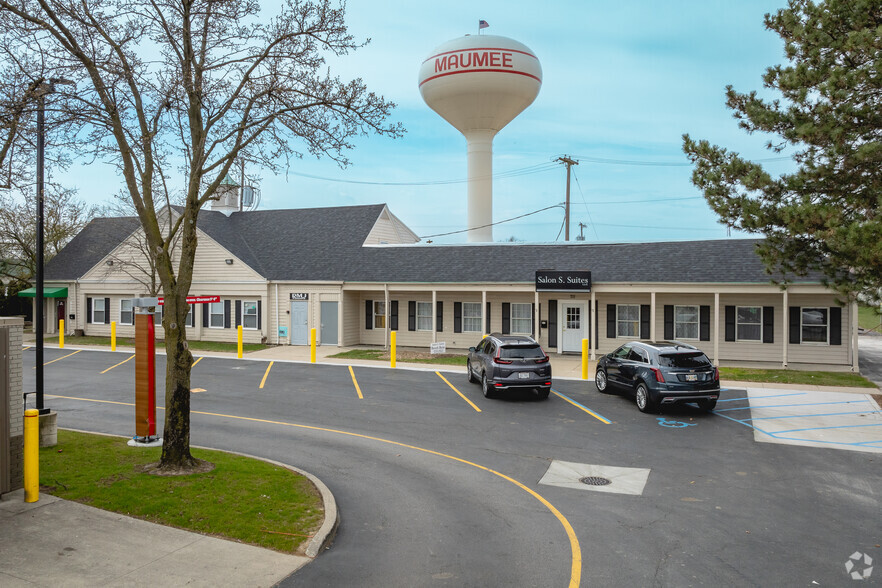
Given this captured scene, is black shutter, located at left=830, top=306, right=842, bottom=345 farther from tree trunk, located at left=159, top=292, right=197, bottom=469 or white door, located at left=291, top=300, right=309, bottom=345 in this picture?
tree trunk, located at left=159, top=292, right=197, bottom=469

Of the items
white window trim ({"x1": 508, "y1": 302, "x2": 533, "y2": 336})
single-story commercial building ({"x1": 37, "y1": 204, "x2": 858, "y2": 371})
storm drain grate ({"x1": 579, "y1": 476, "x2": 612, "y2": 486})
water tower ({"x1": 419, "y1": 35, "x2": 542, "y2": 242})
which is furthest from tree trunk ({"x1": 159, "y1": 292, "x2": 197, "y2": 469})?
water tower ({"x1": 419, "y1": 35, "x2": 542, "y2": 242})

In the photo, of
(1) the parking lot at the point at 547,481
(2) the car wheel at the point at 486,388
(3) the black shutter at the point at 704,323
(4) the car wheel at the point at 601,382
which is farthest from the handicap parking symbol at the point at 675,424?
(3) the black shutter at the point at 704,323

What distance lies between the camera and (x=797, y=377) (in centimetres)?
2067

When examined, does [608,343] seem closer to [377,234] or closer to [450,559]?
[377,234]

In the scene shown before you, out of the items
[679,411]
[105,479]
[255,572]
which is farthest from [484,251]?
[255,572]

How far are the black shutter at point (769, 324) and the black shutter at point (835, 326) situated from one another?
1.97 meters

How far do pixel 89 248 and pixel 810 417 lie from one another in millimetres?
38452

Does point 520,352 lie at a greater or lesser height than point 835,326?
lesser

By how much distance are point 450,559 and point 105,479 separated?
570 cm

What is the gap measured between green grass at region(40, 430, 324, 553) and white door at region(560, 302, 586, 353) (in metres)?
18.8

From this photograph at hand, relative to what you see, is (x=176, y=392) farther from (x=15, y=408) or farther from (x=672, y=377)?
(x=672, y=377)

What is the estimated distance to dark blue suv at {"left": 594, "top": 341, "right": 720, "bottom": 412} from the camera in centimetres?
1495

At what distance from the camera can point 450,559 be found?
23.5 feet

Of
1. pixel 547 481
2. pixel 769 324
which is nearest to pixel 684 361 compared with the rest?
pixel 547 481
